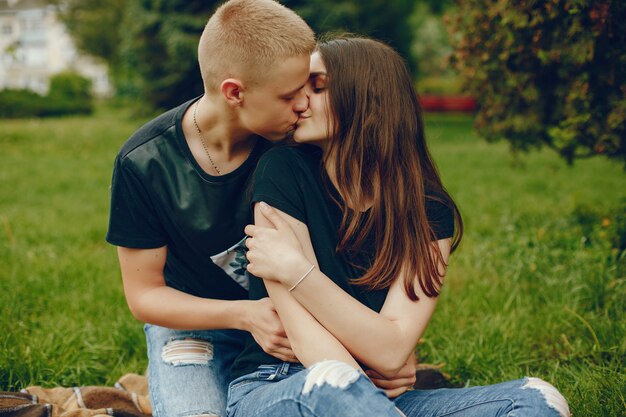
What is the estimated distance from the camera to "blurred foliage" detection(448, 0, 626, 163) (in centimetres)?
351

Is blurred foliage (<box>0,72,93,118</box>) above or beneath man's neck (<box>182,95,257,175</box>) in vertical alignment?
beneath

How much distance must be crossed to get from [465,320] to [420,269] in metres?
1.47

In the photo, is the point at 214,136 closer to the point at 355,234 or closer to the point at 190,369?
the point at 355,234

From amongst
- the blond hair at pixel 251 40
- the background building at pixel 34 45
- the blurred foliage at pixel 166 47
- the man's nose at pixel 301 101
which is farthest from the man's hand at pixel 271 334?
the background building at pixel 34 45

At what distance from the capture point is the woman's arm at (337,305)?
6.54 feet

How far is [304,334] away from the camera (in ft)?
6.59

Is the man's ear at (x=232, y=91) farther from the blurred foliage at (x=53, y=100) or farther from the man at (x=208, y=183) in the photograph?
the blurred foliage at (x=53, y=100)

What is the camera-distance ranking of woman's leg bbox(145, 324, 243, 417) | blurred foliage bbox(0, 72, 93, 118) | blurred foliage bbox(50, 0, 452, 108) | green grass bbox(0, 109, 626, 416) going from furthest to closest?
blurred foliage bbox(0, 72, 93, 118) < blurred foliage bbox(50, 0, 452, 108) < green grass bbox(0, 109, 626, 416) < woman's leg bbox(145, 324, 243, 417)

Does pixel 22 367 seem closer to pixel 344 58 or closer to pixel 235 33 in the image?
pixel 235 33

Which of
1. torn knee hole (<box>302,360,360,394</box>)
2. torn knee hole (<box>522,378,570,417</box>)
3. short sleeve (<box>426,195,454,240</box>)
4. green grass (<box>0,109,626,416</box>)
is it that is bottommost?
green grass (<box>0,109,626,416</box>)

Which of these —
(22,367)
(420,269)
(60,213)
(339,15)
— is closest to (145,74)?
(339,15)

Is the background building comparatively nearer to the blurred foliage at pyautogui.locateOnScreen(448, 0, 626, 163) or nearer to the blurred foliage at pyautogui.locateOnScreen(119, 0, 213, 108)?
the blurred foliage at pyautogui.locateOnScreen(119, 0, 213, 108)

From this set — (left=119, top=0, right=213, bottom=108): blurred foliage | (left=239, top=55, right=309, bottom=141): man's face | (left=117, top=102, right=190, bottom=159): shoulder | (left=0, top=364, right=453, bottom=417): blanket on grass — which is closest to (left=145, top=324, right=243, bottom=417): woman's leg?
(left=0, top=364, right=453, bottom=417): blanket on grass

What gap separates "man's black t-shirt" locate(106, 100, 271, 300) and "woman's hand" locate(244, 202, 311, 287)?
0.31m
